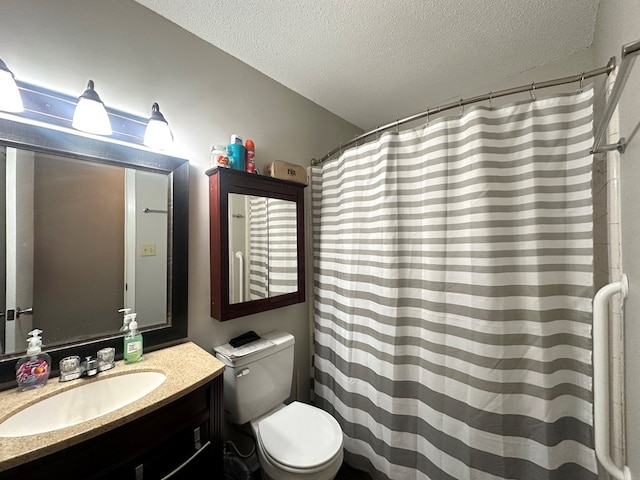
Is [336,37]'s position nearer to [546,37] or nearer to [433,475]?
[546,37]

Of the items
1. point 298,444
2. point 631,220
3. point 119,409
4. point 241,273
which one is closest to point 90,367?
point 119,409

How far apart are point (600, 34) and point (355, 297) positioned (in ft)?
5.80

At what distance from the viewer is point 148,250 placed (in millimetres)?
1186

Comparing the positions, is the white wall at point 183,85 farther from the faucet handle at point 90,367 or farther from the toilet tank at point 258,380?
the faucet handle at point 90,367

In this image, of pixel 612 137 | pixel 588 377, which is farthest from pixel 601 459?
pixel 612 137

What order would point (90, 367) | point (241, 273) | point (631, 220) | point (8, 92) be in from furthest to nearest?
1. point (241, 273)
2. point (90, 367)
3. point (8, 92)
4. point (631, 220)

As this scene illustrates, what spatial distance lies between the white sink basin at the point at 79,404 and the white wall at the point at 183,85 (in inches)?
12.6

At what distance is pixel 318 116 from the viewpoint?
1974mm

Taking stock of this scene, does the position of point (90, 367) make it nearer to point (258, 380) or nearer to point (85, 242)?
point (85, 242)

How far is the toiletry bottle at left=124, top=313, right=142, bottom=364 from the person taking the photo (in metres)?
1.03

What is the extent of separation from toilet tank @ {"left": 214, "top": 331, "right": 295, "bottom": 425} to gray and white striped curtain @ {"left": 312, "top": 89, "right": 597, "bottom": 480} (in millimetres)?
404

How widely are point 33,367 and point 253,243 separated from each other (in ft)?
3.17

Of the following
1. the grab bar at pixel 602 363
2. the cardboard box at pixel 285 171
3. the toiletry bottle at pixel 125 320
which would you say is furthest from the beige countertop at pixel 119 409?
the grab bar at pixel 602 363

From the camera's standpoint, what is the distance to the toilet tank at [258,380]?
4.12 feet
